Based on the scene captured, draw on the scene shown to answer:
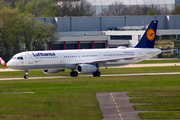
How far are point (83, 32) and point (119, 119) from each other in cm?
9035

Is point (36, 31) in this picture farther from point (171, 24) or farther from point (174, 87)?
point (174, 87)

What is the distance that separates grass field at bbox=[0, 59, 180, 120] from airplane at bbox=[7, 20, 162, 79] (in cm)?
824

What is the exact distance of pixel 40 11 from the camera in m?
168

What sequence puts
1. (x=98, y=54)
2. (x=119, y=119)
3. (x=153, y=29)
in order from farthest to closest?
(x=153, y=29) < (x=98, y=54) < (x=119, y=119)

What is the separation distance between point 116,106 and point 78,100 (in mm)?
3964

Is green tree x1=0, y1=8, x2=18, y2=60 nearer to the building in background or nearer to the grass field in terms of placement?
the building in background

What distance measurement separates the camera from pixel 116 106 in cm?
2516

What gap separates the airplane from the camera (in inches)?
1847

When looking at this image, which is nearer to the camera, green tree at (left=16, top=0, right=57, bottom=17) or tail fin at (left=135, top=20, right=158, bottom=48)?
tail fin at (left=135, top=20, right=158, bottom=48)

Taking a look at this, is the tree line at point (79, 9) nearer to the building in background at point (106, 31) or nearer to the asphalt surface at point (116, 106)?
the building in background at point (106, 31)

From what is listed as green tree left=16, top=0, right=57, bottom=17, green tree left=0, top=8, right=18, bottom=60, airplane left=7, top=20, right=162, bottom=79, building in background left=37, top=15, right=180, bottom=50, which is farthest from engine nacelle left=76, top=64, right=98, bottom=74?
green tree left=16, top=0, right=57, bottom=17

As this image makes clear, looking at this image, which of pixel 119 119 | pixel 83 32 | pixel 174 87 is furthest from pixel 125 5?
pixel 119 119

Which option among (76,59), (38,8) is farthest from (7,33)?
(38,8)

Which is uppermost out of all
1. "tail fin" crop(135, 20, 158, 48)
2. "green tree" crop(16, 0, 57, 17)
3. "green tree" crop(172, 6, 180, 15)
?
"green tree" crop(16, 0, 57, 17)
